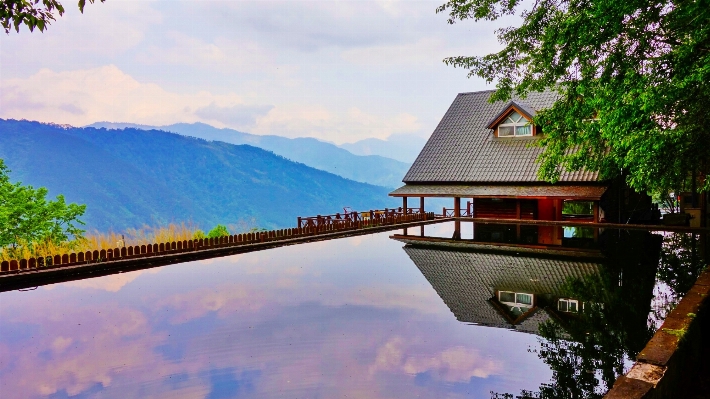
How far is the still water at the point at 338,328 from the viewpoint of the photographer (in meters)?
5.20

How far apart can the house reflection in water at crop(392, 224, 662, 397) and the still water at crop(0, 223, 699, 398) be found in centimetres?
4

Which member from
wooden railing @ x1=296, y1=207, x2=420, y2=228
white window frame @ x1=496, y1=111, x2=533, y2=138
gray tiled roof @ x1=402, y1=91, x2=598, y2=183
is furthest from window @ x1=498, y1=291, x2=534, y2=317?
white window frame @ x1=496, y1=111, x2=533, y2=138

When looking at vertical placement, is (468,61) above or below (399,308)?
above

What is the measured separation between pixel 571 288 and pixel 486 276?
1.87 meters

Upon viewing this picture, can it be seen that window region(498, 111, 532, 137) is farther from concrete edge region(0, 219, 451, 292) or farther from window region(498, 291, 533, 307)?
window region(498, 291, 533, 307)

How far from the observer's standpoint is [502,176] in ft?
69.8

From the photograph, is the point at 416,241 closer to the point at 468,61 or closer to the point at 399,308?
the point at 468,61

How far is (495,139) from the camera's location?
23.7 metres

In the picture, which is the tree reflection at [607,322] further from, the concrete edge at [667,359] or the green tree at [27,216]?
the green tree at [27,216]

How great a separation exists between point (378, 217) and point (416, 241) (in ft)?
13.6

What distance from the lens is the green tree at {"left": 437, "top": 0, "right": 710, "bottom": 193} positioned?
7789 millimetres

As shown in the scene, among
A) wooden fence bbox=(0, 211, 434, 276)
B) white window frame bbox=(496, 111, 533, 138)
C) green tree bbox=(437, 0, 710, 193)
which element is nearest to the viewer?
green tree bbox=(437, 0, 710, 193)

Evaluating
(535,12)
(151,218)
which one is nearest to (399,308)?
(535,12)

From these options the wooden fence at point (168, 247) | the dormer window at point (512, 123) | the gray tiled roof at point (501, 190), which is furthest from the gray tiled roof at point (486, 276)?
the dormer window at point (512, 123)
